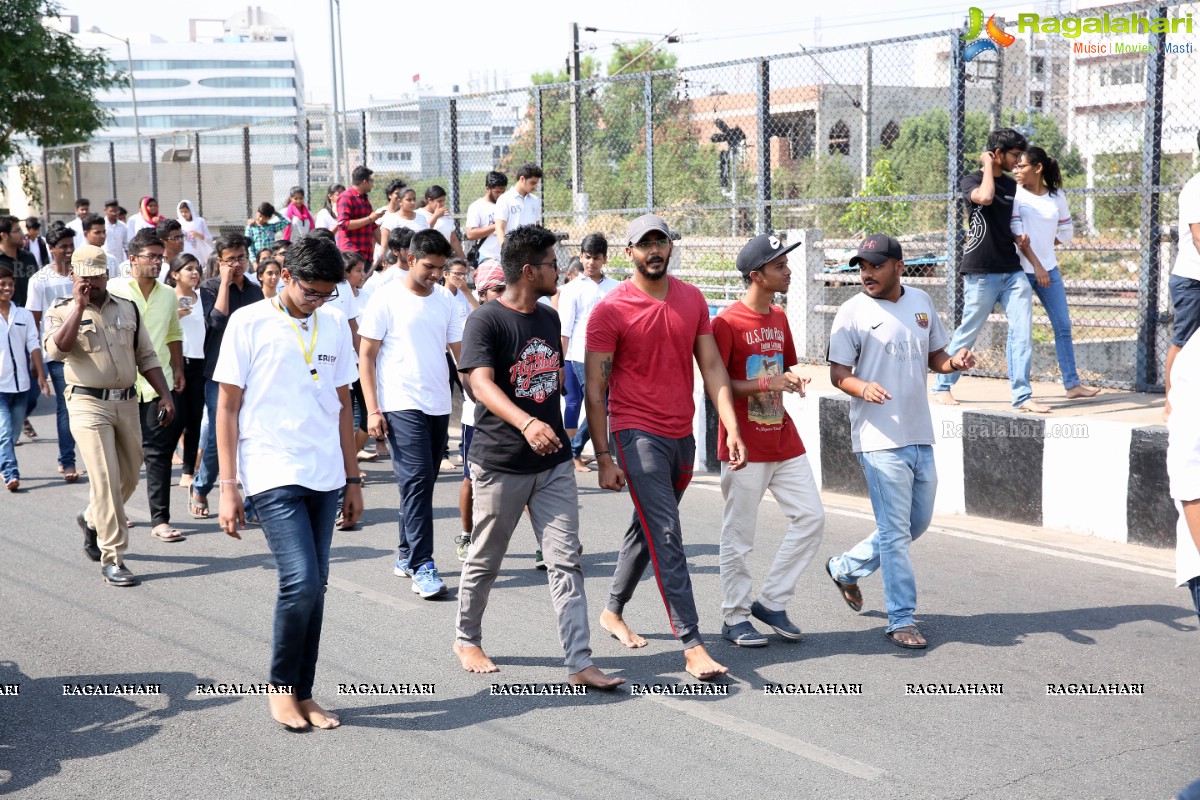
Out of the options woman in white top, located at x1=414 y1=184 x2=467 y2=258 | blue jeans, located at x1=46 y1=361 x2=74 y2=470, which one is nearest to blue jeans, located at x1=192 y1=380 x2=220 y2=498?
blue jeans, located at x1=46 y1=361 x2=74 y2=470

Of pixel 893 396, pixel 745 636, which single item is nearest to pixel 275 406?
pixel 745 636

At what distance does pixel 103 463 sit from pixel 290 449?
114 inches

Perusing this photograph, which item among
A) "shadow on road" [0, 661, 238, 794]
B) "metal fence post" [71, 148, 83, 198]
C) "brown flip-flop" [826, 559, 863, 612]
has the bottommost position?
"shadow on road" [0, 661, 238, 794]

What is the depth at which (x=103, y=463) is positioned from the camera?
279 inches

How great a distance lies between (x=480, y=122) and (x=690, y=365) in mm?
11652

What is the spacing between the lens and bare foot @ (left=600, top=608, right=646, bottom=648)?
18.8ft

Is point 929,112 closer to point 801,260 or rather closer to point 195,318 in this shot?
point 801,260

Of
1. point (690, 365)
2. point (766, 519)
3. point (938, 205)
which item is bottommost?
point (766, 519)

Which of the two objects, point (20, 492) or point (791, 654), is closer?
point (791, 654)

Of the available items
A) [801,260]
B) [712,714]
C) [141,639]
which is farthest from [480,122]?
[712,714]

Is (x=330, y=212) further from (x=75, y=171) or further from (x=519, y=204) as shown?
(x=75, y=171)

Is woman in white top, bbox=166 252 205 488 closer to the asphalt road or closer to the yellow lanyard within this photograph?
the asphalt road

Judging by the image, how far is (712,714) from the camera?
485 cm

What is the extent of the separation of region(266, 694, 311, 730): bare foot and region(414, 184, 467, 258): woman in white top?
32.6 feet
